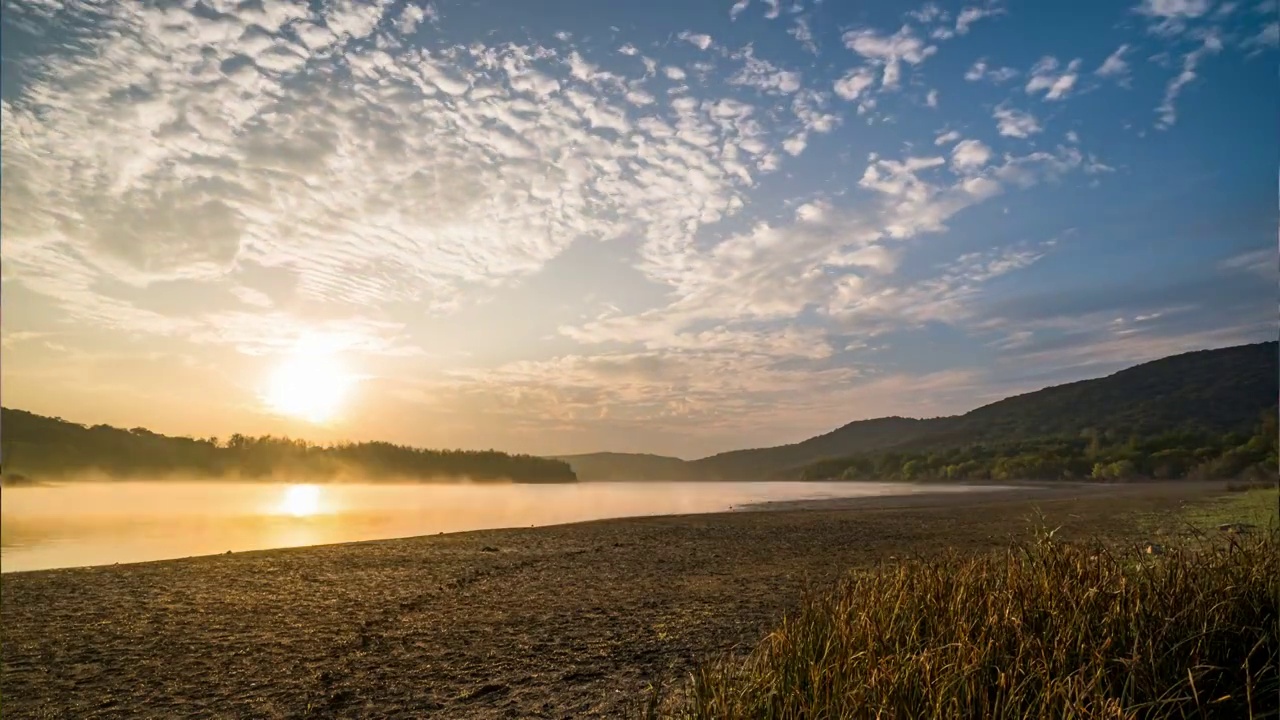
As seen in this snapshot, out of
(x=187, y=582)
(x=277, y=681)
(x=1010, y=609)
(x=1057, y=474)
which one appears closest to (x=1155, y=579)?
(x=1010, y=609)

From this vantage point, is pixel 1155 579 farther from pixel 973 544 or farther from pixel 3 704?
pixel 973 544

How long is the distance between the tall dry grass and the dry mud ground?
1.27m

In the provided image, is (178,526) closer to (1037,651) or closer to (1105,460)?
(1037,651)

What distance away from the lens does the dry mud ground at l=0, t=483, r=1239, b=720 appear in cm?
696

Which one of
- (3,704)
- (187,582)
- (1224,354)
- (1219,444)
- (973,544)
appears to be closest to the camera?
(3,704)

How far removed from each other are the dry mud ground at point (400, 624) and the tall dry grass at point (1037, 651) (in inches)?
49.8

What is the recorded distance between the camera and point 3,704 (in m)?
6.94

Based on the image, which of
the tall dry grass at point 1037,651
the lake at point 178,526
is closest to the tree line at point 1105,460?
the lake at point 178,526

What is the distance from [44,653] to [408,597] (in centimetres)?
458

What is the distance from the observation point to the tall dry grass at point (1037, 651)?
Answer: 14.7 ft

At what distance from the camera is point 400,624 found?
32.7 feet

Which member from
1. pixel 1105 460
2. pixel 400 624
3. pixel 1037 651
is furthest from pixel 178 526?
pixel 1105 460

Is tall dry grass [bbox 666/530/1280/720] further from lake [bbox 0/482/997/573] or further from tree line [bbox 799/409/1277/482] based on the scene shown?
tree line [bbox 799/409/1277/482]

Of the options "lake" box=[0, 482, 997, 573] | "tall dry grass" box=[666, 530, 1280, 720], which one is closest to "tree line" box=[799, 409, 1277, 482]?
"lake" box=[0, 482, 997, 573]
